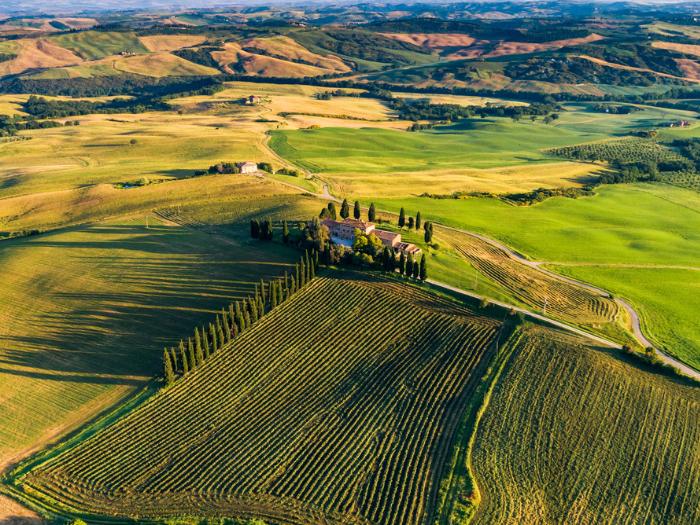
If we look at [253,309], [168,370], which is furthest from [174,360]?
[253,309]

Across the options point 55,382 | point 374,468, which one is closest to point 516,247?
point 374,468

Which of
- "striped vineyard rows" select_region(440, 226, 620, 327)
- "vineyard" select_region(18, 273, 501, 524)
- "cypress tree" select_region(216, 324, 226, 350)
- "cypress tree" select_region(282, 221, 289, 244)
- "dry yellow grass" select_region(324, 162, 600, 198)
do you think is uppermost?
"cypress tree" select_region(282, 221, 289, 244)

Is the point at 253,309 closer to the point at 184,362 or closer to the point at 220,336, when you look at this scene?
the point at 220,336

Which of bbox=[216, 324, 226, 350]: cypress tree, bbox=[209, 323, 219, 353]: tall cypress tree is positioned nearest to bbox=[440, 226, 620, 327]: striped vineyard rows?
bbox=[216, 324, 226, 350]: cypress tree

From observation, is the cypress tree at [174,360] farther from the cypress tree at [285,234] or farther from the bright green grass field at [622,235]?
the bright green grass field at [622,235]

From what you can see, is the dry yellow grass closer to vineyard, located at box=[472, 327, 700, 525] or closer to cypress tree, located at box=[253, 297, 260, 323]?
cypress tree, located at box=[253, 297, 260, 323]

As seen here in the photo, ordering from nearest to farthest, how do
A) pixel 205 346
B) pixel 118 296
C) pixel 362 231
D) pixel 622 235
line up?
1. pixel 205 346
2. pixel 118 296
3. pixel 362 231
4. pixel 622 235

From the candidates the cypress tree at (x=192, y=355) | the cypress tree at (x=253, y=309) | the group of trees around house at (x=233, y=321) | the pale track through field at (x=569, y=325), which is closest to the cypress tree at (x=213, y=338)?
the group of trees around house at (x=233, y=321)
